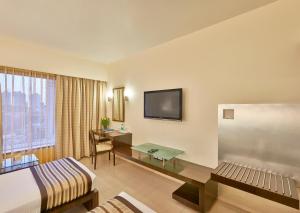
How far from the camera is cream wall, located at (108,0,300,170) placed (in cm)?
176

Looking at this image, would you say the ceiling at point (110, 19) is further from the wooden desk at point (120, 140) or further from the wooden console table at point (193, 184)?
the wooden console table at point (193, 184)

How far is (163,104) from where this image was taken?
3.02m

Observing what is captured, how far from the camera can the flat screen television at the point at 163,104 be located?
9.04ft

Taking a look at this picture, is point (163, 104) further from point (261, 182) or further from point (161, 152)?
point (261, 182)

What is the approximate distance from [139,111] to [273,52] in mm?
2661

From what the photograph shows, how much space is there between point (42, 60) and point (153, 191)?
364cm

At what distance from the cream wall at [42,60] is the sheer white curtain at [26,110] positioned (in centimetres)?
18

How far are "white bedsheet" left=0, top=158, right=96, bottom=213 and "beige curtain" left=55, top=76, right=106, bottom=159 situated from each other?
5.46 ft

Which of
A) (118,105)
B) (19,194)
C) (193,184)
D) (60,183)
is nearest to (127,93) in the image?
(118,105)

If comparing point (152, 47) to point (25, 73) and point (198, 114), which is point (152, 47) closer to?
point (198, 114)

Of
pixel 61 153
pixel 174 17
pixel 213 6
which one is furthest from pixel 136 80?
pixel 61 153

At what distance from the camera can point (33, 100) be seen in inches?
128

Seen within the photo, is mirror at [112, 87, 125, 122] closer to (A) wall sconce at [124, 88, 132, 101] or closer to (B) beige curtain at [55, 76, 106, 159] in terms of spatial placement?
(A) wall sconce at [124, 88, 132, 101]

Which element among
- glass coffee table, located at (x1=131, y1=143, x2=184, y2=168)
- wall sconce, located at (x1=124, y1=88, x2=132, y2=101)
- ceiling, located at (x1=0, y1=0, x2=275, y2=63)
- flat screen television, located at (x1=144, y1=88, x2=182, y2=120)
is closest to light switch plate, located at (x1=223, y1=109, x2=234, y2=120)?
flat screen television, located at (x1=144, y1=88, x2=182, y2=120)
